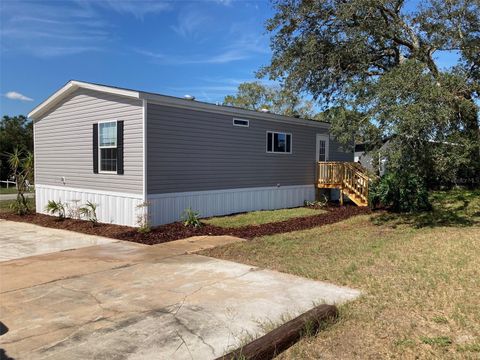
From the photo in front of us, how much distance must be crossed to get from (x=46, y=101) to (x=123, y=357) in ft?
36.9

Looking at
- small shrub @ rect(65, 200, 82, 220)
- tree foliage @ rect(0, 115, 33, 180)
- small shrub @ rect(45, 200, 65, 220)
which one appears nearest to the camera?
small shrub @ rect(65, 200, 82, 220)

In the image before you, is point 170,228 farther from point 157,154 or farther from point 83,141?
point 83,141

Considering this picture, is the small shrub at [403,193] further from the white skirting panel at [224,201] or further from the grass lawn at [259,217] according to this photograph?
the white skirting panel at [224,201]

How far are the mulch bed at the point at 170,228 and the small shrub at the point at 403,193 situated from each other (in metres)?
1.40

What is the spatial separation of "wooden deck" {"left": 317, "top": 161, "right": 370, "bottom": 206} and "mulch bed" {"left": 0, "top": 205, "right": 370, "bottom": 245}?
78.0 inches

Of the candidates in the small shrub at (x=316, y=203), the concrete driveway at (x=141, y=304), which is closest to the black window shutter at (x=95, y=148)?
the concrete driveway at (x=141, y=304)

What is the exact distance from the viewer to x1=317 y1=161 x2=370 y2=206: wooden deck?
14.5 metres

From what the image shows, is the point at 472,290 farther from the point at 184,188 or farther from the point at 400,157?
the point at 184,188

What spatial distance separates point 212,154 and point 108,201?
3.18m

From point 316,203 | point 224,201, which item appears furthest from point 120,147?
point 316,203

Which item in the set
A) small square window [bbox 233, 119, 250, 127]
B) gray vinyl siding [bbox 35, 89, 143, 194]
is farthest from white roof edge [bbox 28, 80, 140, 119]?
small square window [bbox 233, 119, 250, 127]

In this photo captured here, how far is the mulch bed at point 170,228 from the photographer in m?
9.24

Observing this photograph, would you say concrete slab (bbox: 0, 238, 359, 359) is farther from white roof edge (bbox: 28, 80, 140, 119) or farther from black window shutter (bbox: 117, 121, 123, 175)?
white roof edge (bbox: 28, 80, 140, 119)

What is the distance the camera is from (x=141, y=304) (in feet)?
15.5
